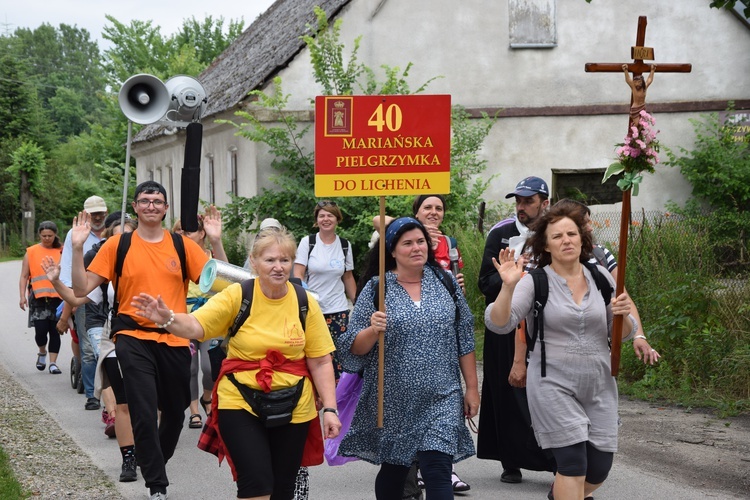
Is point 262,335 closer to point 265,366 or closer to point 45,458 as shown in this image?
point 265,366

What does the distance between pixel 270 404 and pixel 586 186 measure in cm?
1947

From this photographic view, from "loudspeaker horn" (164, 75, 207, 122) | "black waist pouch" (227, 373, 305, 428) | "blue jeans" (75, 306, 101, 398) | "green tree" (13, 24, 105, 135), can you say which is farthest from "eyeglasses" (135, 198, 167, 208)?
"green tree" (13, 24, 105, 135)

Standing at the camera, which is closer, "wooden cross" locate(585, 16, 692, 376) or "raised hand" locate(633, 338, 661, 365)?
"wooden cross" locate(585, 16, 692, 376)

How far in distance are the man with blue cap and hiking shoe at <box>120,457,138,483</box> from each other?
7.81 ft

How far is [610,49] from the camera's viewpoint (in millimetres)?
23406

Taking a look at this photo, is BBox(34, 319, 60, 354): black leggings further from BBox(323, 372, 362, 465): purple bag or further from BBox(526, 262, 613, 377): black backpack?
BBox(526, 262, 613, 377): black backpack

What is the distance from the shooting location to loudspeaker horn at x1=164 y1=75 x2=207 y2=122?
30.5ft

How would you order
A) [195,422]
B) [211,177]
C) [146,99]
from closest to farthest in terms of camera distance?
[146,99] → [195,422] → [211,177]

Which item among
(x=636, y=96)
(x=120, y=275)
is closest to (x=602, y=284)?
(x=636, y=96)

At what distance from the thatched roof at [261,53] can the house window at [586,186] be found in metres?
6.05

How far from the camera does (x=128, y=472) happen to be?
7621 millimetres

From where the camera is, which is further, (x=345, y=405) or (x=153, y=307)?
(x=345, y=405)

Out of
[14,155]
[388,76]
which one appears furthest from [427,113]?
[14,155]

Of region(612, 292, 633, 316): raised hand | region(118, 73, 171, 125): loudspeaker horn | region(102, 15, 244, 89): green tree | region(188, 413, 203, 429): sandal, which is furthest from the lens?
region(102, 15, 244, 89): green tree
